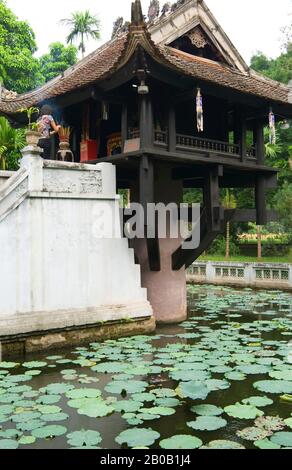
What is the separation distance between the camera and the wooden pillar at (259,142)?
10.1m

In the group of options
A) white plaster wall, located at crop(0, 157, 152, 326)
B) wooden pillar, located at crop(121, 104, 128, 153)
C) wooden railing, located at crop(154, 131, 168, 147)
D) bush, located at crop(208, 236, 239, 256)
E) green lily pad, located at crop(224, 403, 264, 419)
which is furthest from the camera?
bush, located at crop(208, 236, 239, 256)

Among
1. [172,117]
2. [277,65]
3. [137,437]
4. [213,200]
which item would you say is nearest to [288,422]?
[137,437]

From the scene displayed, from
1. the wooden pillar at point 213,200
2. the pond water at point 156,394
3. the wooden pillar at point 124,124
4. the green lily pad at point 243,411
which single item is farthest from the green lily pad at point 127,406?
the wooden pillar at point 124,124

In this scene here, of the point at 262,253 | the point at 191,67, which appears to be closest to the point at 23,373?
the point at 191,67

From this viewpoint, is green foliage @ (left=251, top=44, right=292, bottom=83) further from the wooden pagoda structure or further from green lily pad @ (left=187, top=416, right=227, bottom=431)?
green lily pad @ (left=187, top=416, right=227, bottom=431)

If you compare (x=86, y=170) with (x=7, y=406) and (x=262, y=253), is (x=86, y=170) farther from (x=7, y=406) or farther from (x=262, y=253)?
(x=262, y=253)

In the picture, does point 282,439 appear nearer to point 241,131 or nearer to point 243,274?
point 241,131

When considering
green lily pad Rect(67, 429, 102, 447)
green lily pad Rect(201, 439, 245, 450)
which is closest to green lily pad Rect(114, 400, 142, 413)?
green lily pad Rect(67, 429, 102, 447)

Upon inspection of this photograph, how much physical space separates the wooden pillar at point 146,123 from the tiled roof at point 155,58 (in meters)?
0.81

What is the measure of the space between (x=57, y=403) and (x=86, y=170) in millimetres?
4414

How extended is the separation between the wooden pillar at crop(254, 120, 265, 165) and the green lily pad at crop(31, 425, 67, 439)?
762 centimetres

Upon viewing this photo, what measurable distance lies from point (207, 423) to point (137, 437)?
2.49 feet

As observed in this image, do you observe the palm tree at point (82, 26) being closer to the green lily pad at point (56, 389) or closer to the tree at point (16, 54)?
the tree at point (16, 54)

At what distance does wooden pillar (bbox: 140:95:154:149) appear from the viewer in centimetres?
797
